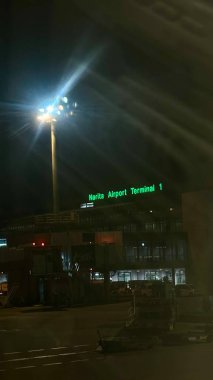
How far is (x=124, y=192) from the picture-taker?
7650 cm

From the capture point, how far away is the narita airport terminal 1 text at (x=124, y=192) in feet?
241

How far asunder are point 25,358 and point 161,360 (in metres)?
3.52

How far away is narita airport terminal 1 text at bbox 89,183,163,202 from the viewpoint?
73562 millimetres

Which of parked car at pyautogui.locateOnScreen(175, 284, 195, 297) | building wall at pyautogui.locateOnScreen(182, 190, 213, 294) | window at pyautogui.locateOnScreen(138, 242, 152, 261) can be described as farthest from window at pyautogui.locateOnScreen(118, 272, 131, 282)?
parked car at pyautogui.locateOnScreen(175, 284, 195, 297)

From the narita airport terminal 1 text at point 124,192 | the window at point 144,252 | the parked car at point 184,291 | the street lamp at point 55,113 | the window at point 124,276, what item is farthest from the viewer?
the narita airport terminal 1 text at point 124,192

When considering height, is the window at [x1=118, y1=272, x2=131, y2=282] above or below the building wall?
below

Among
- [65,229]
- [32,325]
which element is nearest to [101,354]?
[32,325]

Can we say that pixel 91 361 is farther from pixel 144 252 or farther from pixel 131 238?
A: pixel 144 252

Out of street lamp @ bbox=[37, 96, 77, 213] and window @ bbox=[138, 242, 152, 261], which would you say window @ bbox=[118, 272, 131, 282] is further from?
street lamp @ bbox=[37, 96, 77, 213]

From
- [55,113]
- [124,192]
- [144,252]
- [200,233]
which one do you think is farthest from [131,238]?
[55,113]

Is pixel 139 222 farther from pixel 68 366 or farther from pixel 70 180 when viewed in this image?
pixel 68 366

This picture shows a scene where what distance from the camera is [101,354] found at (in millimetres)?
15367

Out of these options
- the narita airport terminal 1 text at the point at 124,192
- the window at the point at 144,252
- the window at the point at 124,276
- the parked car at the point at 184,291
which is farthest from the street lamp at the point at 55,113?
the narita airport terminal 1 text at the point at 124,192

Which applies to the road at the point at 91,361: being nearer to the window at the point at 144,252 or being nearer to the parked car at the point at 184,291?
the parked car at the point at 184,291
